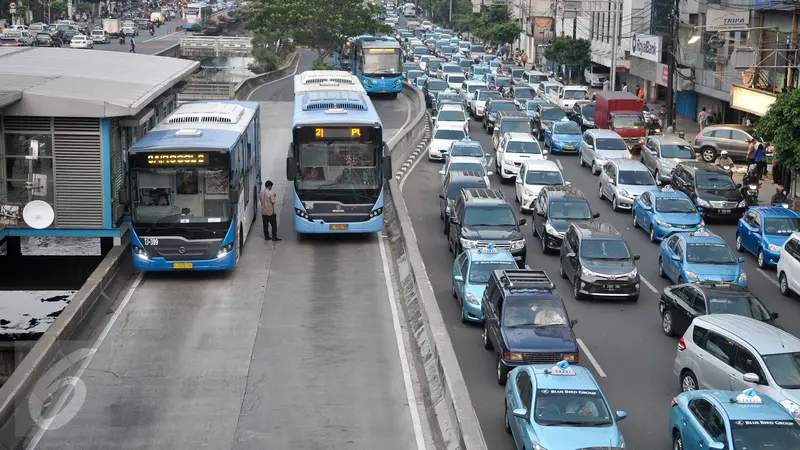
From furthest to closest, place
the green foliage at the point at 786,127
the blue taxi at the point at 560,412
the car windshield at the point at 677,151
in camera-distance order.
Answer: the car windshield at the point at 677,151, the green foliage at the point at 786,127, the blue taxi at the point at 560,412

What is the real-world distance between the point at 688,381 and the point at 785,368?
1.94 meters

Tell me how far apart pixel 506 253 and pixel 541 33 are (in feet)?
271

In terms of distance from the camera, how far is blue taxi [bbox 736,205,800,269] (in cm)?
2928

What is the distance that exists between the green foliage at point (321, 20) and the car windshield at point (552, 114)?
1129 inches

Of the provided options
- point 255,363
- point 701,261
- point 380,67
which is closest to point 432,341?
point 255,363

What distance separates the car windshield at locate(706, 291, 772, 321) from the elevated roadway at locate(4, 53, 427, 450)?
6.18 metres

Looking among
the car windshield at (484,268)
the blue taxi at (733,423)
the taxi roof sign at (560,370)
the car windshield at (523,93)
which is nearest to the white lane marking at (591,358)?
the car windshield at (484,268)

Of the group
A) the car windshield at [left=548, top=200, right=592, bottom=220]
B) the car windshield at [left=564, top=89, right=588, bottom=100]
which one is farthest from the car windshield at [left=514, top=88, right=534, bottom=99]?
the car windshield at [left=548, top=200, right=592, bottom=220]

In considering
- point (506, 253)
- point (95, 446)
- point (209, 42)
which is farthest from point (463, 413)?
point (209, 42)

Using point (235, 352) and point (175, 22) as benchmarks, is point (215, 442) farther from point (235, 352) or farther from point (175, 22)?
point (175, 22)

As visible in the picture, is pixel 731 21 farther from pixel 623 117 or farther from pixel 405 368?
pixel 405 368

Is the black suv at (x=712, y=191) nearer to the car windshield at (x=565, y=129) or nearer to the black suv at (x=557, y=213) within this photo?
the black suv at (x=557, y=213)

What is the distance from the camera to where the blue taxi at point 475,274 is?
77.8 ft

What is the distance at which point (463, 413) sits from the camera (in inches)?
619
